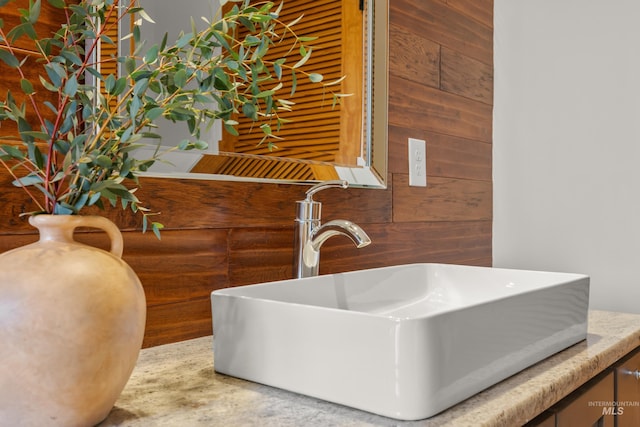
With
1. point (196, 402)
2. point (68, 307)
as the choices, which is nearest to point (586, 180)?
point (196, 402)

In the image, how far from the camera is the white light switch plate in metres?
1.58

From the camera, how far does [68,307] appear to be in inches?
22.6

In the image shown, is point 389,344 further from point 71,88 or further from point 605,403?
point 605,403

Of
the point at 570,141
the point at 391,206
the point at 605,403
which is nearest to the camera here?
the point at 605,403

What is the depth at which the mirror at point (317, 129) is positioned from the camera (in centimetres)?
102

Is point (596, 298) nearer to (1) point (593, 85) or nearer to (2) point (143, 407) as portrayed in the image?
(1) point (593, 85)

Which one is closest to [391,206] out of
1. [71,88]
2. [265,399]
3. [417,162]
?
[417,162]

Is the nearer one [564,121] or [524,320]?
[524,320]

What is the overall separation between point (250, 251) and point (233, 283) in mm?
71

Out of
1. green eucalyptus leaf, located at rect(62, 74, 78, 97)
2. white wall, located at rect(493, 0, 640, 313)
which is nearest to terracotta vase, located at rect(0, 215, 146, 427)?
green eucalyptus leaf, located at rect(62, 74, 78, 97)

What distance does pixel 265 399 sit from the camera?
0.74 meters

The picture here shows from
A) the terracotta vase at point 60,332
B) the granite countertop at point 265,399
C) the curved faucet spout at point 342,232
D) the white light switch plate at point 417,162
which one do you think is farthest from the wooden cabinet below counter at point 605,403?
the white light switch plate at point 417,162

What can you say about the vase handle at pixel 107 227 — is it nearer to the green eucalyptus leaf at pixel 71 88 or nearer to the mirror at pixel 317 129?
the green eucalyptus leaf at pixel 71 88

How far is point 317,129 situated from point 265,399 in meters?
0.70
